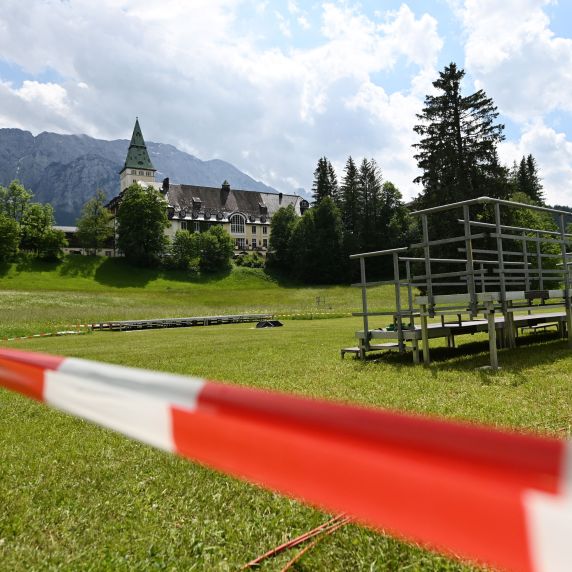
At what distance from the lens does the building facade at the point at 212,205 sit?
3989 inches

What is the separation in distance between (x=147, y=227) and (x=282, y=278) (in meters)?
23.7

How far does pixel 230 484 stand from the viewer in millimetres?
3492

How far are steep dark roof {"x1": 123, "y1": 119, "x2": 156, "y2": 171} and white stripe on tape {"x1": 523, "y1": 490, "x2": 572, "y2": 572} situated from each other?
11702 cm

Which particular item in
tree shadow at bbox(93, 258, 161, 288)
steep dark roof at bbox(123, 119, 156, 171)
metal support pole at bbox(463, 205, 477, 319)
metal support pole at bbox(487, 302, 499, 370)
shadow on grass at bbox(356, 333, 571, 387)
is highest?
steep dark roof at bbox(123, 119, 156, 171)

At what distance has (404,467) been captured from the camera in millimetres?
821

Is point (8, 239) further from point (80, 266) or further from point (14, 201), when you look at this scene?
point (14, 201)

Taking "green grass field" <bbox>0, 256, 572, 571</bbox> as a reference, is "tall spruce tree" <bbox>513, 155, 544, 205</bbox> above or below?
above

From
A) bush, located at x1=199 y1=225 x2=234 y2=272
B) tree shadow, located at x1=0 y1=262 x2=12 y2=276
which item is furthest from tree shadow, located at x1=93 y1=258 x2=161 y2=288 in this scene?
tree shadow, located at x1=0 y1=262 x2=12 y2=276

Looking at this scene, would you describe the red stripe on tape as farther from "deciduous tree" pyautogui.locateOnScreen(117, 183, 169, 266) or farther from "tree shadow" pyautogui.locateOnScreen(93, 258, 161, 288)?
"deciduous tree" pyautogui.locateOnScreen(117, 183, 169, 266)

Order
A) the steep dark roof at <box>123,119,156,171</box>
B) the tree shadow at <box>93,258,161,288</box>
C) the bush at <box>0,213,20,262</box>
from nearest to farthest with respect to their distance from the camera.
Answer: the bush at <box>0,213,20,262</box> → the tree shadow at <box>93,258,161,288</box> → the steep dark roof at <box>123,119,156,171</box>

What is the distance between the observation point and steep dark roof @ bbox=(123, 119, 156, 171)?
11050 centimetres

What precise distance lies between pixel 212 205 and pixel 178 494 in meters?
106

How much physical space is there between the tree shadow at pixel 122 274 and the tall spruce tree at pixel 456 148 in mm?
45194

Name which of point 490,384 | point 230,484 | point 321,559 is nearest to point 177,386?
point 321,559
